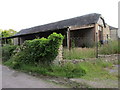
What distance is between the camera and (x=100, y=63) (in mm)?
7477

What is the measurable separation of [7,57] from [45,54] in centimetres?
686

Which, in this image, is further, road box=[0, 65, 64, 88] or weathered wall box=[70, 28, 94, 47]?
weathered wall box=[70, 28, 94, 47]

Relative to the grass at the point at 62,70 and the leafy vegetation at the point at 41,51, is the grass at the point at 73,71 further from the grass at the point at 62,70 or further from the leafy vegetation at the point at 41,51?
the leafy vegetation at the point at 41,51

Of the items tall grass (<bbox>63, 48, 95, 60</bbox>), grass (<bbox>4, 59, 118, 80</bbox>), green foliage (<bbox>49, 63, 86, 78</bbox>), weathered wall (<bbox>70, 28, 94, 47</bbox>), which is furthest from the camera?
weathered wall (<bbox>70, 28, 94, 47</bbox>)

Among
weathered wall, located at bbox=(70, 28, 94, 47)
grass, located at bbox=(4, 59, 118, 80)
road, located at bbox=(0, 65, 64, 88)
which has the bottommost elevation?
road, located at bbox=(0, 65, 64, 88)

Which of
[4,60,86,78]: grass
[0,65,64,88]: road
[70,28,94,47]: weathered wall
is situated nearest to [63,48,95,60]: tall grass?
[4,60,86,78]: grass

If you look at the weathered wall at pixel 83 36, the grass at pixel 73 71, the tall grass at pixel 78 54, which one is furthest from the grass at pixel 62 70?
the weathered wall at pixel 83 36

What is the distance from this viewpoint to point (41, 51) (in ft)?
23.9

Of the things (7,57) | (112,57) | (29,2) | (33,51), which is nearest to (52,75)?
(33,51)

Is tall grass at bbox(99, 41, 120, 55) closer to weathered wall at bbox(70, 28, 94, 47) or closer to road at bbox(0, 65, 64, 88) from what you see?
weathered wall at bbox(70, 28, 94, 47)

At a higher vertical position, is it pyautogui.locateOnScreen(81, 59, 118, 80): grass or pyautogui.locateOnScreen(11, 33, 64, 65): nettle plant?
pyautogui.locateOnScreen(11, 33, 64, 65): nettle plant

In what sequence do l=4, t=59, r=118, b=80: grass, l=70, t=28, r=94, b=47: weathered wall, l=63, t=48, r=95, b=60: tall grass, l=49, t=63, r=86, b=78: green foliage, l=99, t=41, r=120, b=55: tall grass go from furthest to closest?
l=70, t=28, r=94, b=47: weathered wall < l=99, t=41, r=120, b=55: tall grass < l=63, t=48, r=95, b=60: tall grass < l=49, t=63, r=86, b=78: green foliage < l=4, t=59, r=118, b=80: grass

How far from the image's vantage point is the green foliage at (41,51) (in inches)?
265

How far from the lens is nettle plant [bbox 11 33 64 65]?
6736 millimetres
